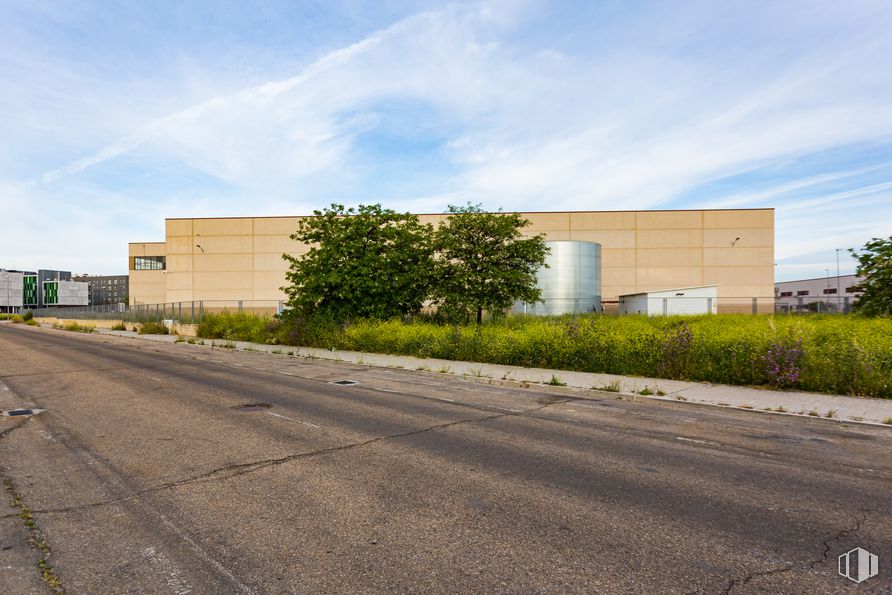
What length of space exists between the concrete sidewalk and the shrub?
2480cm

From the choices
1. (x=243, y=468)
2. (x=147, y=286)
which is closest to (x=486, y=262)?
(x=243, y=468)

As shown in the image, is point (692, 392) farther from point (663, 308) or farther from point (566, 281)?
point (566, 281)

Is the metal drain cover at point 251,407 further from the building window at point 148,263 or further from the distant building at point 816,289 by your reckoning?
the building window at point 148,263

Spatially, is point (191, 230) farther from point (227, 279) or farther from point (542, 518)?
point (542, 518)

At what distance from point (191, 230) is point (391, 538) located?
5309 centimetres

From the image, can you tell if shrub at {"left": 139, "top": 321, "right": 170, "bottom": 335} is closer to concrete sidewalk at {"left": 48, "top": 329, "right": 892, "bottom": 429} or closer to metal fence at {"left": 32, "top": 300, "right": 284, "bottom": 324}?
metal fence at {"left": 32, "top": 300, "right": 284, "bottom": 324}

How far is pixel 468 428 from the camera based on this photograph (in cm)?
796

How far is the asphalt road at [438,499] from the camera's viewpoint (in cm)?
353

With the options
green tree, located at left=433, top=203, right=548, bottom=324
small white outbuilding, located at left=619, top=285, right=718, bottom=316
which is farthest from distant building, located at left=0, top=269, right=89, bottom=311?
small white outbuilding, located at left=619, top=285, right=718, bottom=316

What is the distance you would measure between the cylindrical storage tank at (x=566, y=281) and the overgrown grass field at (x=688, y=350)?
18773mm

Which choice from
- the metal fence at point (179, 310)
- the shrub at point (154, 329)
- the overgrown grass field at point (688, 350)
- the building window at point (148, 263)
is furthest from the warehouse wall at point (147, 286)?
the overgrown grass field at point (688, 350)

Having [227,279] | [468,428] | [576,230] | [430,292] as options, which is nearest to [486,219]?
Answer: [430,292]

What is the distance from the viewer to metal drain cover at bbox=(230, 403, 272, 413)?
931cm

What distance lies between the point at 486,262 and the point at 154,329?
2646 centimetres
